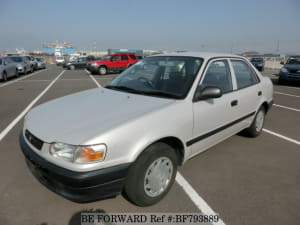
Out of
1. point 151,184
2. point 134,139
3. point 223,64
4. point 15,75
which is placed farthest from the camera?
point 15,75

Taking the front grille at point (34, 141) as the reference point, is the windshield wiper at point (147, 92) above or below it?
above

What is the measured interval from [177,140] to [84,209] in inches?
49.9

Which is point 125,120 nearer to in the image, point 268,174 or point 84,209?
point 84,209

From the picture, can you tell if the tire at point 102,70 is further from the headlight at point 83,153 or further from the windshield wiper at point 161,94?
the headlight at point 83,153

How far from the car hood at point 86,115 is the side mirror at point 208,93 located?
0.36 m

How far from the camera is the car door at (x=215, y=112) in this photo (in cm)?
269

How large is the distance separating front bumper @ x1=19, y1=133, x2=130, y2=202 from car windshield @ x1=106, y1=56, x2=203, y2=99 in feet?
3.89

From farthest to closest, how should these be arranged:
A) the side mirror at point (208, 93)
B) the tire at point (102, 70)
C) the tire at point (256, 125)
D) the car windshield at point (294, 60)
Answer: the tire at point (102, 70), the car windshield at point (294, 60), the tire at point (256, 125), the side mirror at point (208, 93)

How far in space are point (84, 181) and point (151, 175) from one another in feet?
2.38

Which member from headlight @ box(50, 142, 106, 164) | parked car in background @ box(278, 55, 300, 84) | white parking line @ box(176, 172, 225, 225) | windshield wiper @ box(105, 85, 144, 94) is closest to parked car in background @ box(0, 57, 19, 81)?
windshield wiper @ box(105, 85, 144, 94)

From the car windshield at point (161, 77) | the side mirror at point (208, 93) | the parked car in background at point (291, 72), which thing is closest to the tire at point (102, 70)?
the parked car in background at point (291, 72)

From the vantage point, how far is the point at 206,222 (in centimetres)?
223

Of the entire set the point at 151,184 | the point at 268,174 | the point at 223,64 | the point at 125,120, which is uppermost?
the point at 223,64

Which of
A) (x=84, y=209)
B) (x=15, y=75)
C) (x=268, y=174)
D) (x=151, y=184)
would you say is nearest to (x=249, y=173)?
(x=268, y=174)
